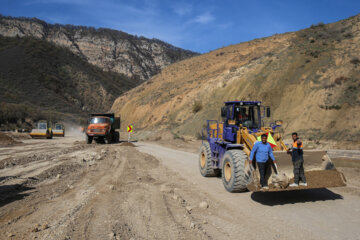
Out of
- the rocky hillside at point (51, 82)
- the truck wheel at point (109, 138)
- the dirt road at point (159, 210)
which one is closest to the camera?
the dirt road at point (159, 210)

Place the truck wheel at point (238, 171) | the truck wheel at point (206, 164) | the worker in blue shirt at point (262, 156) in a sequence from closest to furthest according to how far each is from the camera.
A: the worker in blue shirt at point (262, 156)
the truck wheel at point (238, 171)
the truck wheel at point (206, 164)

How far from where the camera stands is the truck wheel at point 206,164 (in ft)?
31.5

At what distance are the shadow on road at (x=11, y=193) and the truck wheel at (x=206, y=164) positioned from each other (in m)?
5.62

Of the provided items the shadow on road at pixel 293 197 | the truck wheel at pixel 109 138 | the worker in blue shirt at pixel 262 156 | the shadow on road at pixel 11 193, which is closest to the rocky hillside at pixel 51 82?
the truck wheel at pixel 109 138

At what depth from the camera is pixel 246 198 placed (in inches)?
271

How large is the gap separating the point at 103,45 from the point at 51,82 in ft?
157

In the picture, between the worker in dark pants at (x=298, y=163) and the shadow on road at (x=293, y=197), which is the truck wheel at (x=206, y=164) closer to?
the shadow on road at (x=293, y=197)

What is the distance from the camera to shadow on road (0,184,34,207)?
251 inches

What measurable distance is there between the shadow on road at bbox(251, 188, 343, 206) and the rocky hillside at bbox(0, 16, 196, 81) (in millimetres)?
111552

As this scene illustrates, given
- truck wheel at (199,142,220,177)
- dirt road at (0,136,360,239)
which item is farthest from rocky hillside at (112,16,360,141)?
dirt road at (0,136,360,239)

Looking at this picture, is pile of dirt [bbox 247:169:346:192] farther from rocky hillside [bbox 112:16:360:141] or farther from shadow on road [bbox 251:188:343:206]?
rocky hillside [bbox 112:16:360:141]

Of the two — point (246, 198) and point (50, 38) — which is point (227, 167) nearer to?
point (246, 198)

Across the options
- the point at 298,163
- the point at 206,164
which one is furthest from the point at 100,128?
the point at 298,163

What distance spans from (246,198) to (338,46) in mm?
28978
